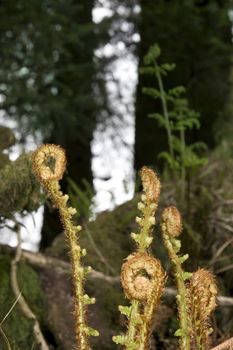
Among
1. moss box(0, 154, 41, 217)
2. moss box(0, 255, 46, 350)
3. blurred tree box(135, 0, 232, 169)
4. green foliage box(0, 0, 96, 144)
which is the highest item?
blurred tree box(135, 0, 232, 169)

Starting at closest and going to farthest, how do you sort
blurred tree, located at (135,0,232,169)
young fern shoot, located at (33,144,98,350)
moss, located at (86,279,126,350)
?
young fern shoot, located at (33,144,98,350) < moss, located at (86,279,126,350) < blurred tree, located at (135,0,232,169)

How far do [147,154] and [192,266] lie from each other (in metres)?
4.65

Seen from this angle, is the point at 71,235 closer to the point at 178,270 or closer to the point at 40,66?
the point at 178,270

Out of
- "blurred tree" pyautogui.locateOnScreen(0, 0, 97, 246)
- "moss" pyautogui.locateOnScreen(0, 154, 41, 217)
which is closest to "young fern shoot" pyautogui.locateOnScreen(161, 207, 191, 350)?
"moss" pyautogui.locateOnScreen(0, 154, 41, 217)

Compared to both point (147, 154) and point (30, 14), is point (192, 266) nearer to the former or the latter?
point (30, 14)

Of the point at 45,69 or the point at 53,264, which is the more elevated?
the point at 45,69

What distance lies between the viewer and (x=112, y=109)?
27.0ft

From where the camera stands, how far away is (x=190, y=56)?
686cm

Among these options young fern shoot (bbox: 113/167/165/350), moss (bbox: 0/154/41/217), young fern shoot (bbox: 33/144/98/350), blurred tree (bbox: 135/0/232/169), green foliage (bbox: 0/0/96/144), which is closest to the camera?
young fern shoot (bbox: 113/167/165/350)

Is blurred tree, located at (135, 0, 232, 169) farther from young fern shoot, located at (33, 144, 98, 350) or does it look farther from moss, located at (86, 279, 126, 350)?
young fern shoot, located at (33, 144, 98, 350)

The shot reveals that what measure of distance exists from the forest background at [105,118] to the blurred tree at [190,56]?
1 cm

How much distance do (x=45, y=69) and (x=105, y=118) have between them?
2410 mm

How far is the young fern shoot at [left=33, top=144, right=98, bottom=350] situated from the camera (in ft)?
4.45

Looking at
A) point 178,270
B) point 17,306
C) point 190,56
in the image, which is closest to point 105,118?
point 190,56
